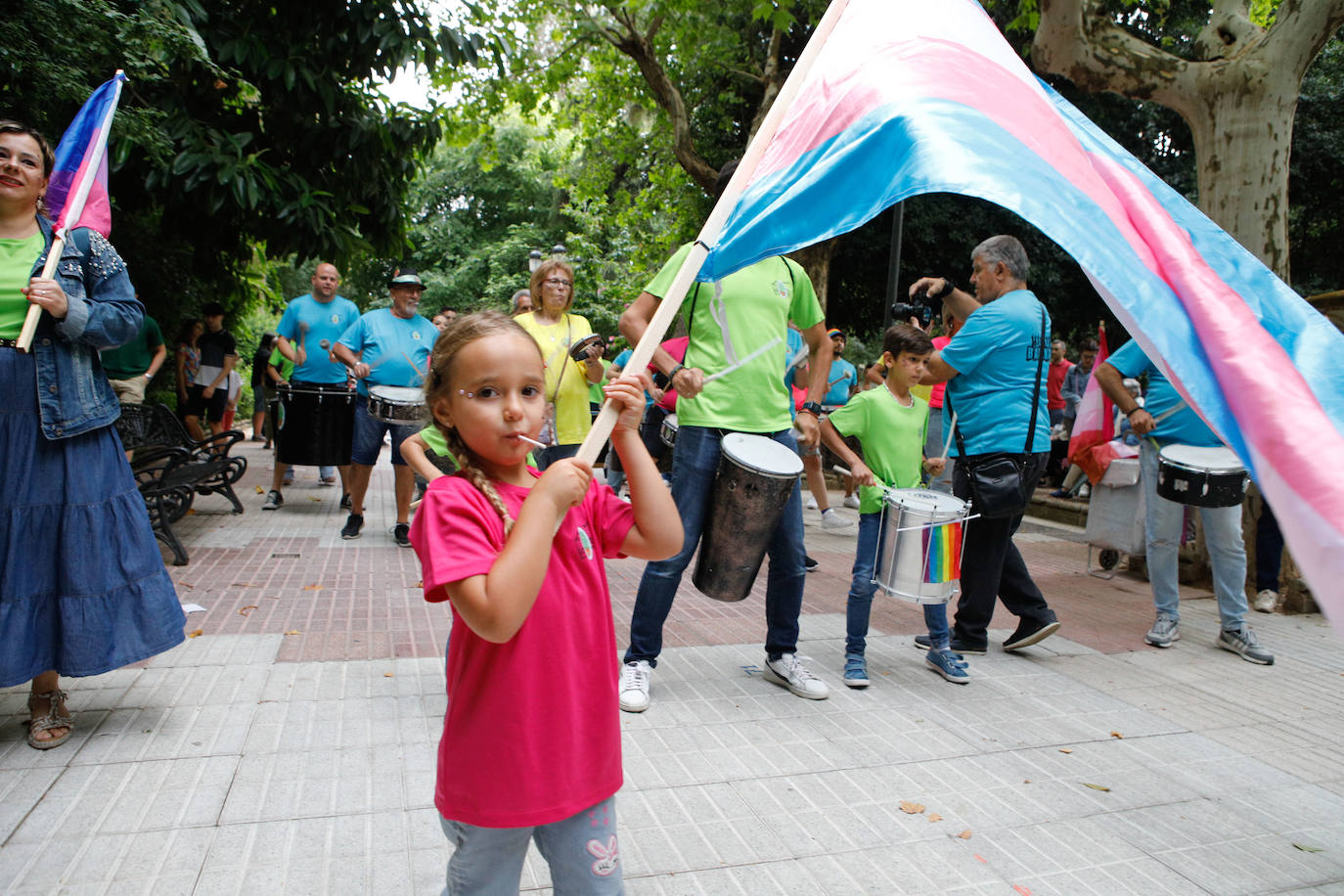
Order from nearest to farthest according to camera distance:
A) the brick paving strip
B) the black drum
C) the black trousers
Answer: the brick paving strip < the black trousers < the black drum

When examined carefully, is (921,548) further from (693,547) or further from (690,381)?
(690,381)

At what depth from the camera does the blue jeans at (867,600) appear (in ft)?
15.5

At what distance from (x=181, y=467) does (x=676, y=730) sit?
5.10m

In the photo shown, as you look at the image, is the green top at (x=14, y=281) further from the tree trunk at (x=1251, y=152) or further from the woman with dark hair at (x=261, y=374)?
the woman with dark hair at (x=261, y=374)

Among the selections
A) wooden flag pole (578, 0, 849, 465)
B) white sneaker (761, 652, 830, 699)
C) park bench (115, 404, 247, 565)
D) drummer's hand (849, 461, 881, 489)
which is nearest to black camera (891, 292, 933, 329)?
drummer's hand (849, 461, 881, 489)

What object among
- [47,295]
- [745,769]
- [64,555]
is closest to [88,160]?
[47,295]

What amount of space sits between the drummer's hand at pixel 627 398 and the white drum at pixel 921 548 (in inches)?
112

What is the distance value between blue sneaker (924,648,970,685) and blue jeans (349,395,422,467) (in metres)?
4.47

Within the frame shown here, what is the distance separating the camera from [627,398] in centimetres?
191

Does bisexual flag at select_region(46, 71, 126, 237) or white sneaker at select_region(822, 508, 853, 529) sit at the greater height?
bisexual flag at select_region(46, 71, 126, 237)

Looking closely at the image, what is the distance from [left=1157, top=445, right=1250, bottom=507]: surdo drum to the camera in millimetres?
5160

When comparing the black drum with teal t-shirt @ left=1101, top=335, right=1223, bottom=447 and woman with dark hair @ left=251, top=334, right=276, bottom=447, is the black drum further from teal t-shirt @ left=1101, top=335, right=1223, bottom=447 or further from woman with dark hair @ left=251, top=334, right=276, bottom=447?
teal t-shirt @ left=1101, top=335, right=1223, bottom=447

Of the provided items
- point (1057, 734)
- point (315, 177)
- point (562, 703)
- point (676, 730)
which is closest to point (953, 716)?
point (1057, 734)

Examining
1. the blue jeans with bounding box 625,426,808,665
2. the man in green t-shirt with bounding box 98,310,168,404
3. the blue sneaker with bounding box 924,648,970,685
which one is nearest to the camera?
the blue jeans with bounding box 625,426,808,665
